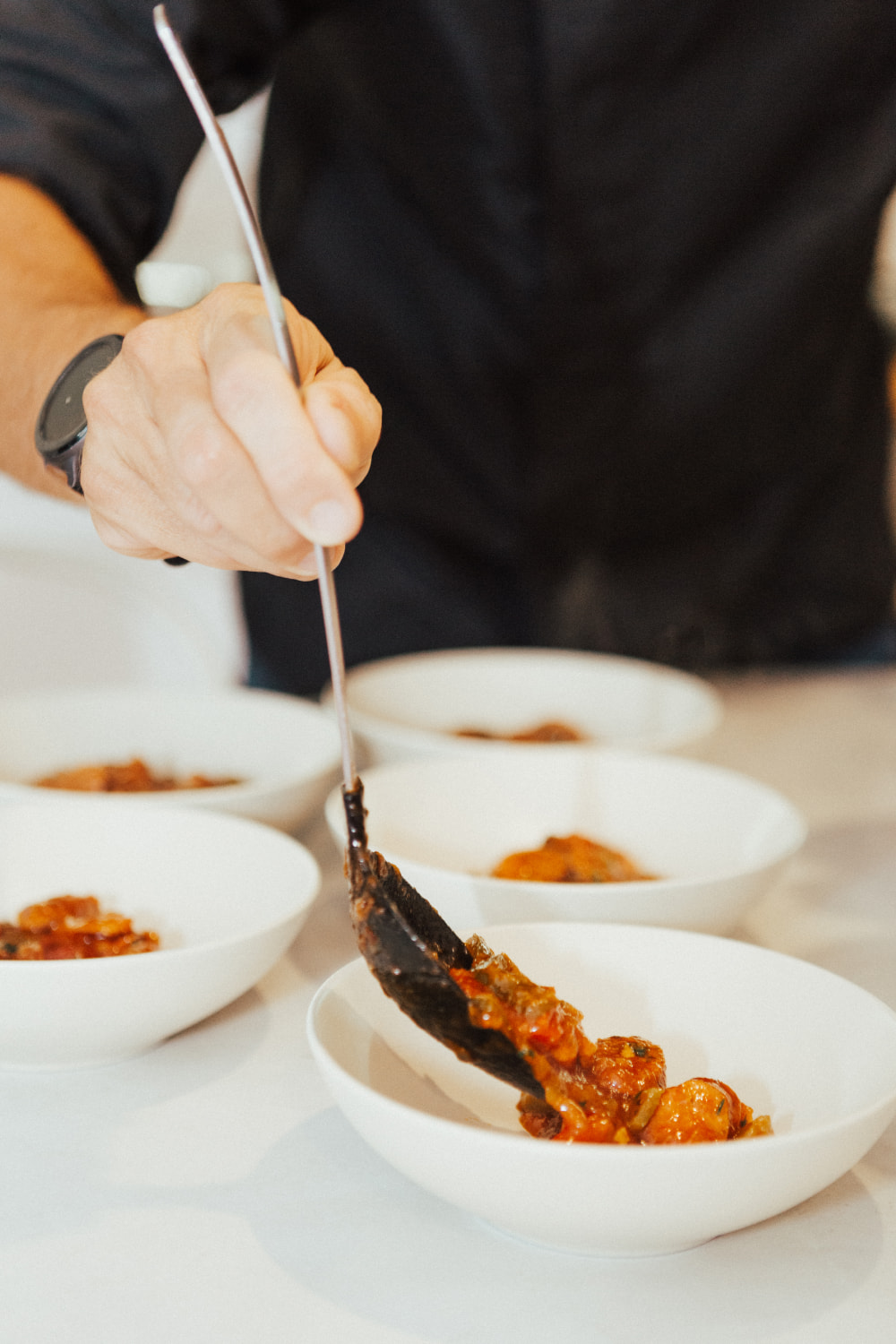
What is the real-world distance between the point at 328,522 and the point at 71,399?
390mm

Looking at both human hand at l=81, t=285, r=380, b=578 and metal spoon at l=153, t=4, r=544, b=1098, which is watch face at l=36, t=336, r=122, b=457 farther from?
metal spoon at l=153, t=4, r=544, b=1098

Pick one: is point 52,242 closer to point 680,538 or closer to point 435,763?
point 435,763

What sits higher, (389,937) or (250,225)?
(250,225)

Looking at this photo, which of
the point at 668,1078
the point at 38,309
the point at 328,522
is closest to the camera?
the point at 328,522

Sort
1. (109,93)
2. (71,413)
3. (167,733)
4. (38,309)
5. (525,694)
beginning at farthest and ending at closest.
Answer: (525,694) < (167,733) < (109,93) < (38,309) < (71,413)

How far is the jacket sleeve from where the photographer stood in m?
1.20

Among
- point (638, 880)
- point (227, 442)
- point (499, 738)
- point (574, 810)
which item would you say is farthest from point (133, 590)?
point (227, 442)

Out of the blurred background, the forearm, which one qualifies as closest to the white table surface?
the forearm

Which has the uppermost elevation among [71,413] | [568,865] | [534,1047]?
[71,413]

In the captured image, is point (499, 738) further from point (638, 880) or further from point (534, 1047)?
point (534, 1047)

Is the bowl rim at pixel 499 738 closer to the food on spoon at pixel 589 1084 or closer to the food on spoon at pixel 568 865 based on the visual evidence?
the food on spoon at pixel 568 865

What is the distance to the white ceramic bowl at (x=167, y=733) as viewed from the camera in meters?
1.28

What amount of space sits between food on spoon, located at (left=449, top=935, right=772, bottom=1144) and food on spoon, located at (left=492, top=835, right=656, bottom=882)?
0.21 m

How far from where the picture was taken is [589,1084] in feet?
2.24
